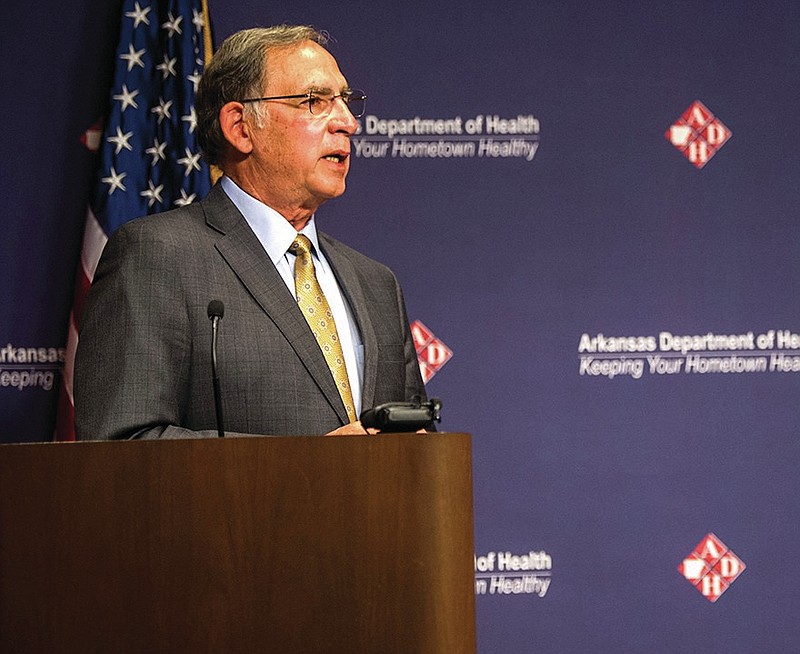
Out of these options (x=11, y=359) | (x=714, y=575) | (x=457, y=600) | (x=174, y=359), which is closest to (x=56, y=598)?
(x=457, y=600)

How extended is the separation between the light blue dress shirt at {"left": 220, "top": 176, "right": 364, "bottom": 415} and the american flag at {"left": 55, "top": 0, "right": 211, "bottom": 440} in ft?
2.83

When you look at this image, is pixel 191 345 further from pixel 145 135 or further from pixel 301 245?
pixel 145 135

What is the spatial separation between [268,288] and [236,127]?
0.55m

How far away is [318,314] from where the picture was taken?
270 centimetres

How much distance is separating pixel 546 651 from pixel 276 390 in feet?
6.23

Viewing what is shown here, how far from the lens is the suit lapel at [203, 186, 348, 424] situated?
2.49 m

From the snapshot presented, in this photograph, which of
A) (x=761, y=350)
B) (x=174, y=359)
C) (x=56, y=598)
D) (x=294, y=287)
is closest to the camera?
(x=56, y=598)

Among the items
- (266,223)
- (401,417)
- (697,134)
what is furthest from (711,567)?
(401,417)

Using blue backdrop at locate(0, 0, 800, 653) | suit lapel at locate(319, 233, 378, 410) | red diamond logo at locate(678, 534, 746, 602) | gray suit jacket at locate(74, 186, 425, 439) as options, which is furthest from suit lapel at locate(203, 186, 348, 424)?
red diamond logo at locate(678, 534, 746, 602)

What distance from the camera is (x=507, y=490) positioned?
3912 mm

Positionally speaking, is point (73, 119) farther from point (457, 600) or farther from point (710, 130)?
point (457, 600)

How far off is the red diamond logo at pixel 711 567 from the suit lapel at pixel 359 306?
1.78 m

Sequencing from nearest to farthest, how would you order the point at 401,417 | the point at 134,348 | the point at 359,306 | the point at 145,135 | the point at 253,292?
the point at 401,417 → the point at 134,348 → the point at 253,292 → the point at 359,306 → the point at 145,135

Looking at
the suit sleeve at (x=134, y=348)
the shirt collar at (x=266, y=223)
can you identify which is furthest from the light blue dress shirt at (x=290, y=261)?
the suit sleeve at (x=134, y=348)
